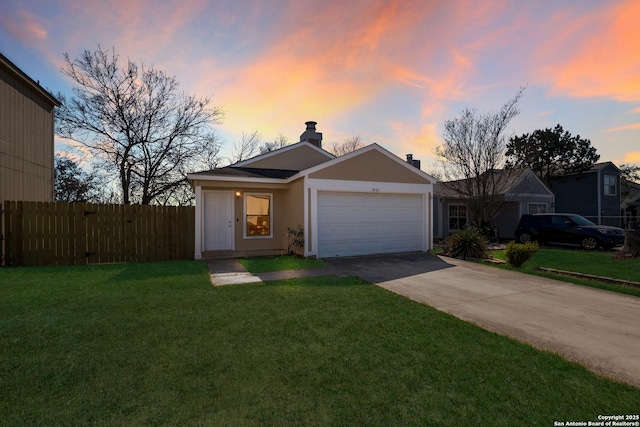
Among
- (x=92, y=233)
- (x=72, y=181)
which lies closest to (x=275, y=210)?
(x=92, y=233)

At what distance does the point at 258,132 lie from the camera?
87.0ft

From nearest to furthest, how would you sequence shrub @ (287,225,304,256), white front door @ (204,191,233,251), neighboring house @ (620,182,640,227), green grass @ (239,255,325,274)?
green grass @ (239,255,325,274) → shrub @ (287,225,304,256) → white front door @ (204,191,233,251) → neighboring house @ (620,182,640,227)

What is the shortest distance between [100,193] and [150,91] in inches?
273

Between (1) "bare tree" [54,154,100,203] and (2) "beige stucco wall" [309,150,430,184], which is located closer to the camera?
(2) "beige stucco wall" [309,150,430,184]

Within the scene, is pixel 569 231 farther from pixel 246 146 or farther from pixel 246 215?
pixel 246 146

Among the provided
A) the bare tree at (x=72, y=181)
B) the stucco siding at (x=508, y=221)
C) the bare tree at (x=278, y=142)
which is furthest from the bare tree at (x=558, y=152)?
the bare tree at (x=72, y=181)

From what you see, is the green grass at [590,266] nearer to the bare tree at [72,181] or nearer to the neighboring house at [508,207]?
the neighboring house at [508,207]

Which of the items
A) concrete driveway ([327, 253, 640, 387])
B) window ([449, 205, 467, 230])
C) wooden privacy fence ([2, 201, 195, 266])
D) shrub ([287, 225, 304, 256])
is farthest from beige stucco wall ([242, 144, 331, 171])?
window ([449, 205, 467, 230])

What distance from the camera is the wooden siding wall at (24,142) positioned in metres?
9.62

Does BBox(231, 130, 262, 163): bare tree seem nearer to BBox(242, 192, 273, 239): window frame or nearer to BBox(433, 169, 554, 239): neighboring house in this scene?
BBox(433, 169, 554, 239): neighboring house

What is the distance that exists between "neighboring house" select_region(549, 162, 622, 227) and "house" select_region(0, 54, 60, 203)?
108ft

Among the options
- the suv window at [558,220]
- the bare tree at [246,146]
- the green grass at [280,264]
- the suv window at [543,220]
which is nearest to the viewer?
the green grass at [280,264]

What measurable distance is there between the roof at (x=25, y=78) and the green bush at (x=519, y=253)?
16.2 meters

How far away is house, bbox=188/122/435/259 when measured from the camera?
9.98 metres
